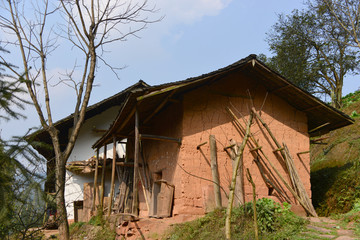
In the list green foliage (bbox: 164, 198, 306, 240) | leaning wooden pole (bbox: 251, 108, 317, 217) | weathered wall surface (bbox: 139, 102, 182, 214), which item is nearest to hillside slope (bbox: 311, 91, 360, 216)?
leaning wooden pole (bbox: 251, 108, 317, 217)

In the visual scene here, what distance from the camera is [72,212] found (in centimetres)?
1731

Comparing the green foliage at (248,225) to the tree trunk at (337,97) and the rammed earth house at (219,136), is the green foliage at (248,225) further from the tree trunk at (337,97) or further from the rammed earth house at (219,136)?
the tree trunk at (337,97)

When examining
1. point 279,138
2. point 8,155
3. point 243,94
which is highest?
point 243,94

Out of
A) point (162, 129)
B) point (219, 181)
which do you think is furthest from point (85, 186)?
point (219, 181)

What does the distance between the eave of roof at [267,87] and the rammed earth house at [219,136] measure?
3 centimetres

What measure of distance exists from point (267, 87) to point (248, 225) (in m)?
4.89

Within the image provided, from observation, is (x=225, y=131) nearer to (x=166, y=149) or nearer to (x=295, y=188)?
(x=166, y=149)

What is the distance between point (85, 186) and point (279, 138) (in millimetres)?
8809

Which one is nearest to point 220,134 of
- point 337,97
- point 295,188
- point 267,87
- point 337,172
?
point 267,87

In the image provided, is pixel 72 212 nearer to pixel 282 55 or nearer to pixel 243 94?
pixel 243 94

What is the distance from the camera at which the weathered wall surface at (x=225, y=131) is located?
10312mm

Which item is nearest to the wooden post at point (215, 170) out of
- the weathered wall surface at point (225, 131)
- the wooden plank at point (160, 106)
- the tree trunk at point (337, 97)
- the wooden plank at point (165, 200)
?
the weathered wall surface at point (225, 131)

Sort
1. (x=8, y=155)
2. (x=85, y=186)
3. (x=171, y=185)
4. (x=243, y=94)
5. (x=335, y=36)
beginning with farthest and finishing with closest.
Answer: (x=335, y=36), (x=85, y=186), (x=243, y=94), (x=171, y=185), (x=8, y=155)

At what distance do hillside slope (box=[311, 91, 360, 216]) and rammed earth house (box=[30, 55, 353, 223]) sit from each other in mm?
914
